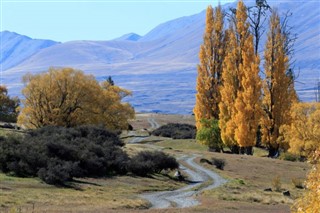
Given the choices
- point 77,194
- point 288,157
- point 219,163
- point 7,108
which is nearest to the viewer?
point 77,194

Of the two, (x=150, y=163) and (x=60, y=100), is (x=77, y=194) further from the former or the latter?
(x=60, y=100)

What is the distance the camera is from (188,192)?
38219 mm

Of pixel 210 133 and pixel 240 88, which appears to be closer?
pixel 240 88

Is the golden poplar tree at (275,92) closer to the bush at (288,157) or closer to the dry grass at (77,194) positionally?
the bush at (288,157)

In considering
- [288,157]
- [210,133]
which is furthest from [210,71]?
[288,157]

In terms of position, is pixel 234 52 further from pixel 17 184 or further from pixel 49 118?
pixel 17 184

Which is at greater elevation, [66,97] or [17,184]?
[66,97]

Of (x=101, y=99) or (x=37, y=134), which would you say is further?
(x=101, y=99)

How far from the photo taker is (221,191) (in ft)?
128

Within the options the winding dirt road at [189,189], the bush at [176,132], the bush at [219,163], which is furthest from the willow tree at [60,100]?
the bush at [176,132]

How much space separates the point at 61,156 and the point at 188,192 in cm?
1135

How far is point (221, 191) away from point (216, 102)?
2983 cm

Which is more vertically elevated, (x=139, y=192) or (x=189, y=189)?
(x=139, y=192)

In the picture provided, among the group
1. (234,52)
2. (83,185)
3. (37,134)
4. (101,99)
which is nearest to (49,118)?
(101,99)
